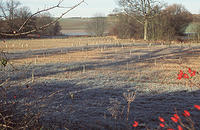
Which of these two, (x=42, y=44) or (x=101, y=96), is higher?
(x=42, y=44)

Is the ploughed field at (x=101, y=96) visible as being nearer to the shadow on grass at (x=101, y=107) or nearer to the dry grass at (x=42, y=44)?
the shadow on grass at (x=101, y=107)

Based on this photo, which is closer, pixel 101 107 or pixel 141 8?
pixel 101 107

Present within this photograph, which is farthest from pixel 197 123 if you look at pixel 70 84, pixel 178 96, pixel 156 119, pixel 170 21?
pixel 170 21

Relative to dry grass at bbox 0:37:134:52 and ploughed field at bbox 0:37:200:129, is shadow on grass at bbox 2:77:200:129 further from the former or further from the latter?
dry grass at bbox 0:37:134:52

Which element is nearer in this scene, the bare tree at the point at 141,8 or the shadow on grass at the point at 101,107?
the shadow on grass at the point at 101,107

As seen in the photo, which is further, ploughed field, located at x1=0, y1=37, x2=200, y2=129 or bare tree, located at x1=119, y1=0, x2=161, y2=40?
bare tree, located at x1=119, y1=0, x2=161, y2=40

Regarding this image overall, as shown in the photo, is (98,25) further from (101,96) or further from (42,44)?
(101,96)

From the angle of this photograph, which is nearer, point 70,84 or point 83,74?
point 70,84

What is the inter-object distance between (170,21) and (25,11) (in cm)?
2605

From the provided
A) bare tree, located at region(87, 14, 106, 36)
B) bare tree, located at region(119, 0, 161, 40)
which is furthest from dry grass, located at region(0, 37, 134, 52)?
bare tree, located at region(87, 14, 106, 36)

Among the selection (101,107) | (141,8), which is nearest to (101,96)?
(101,107)

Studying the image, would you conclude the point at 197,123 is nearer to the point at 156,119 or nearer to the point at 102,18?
the point at 156,119

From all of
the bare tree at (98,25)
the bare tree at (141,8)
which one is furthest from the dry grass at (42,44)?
the bare tree at (98,25)

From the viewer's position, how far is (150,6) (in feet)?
74.2
